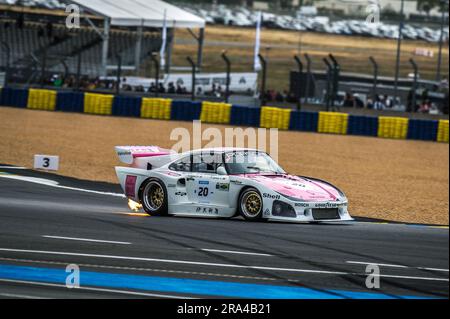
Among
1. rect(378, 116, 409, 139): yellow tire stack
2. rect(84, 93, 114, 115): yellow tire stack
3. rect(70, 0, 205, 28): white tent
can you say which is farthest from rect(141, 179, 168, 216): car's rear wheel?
rect(70, 0, 205, 28): white tent

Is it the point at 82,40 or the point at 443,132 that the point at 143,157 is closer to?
the point at 443,132

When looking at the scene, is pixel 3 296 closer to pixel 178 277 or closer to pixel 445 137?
pixel 178 277

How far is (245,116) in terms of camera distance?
32.5 metres

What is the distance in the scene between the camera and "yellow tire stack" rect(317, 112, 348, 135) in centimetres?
3225

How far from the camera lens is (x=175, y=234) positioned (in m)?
12.8

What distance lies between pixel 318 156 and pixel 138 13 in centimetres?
1759

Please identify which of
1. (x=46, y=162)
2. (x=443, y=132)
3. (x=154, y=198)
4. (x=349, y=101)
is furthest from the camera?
(x=349, y=101)

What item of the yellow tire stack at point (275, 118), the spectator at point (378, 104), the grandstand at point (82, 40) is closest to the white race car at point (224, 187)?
the yellow tire stack at point (275, 118)

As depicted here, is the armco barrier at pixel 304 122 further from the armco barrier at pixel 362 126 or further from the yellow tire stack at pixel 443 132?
the yellow tire stack at pixel 443 132

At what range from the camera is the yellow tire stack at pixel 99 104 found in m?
34.1

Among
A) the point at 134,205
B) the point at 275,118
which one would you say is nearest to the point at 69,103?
the point at 275,118

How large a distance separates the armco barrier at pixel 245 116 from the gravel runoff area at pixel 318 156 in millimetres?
714
